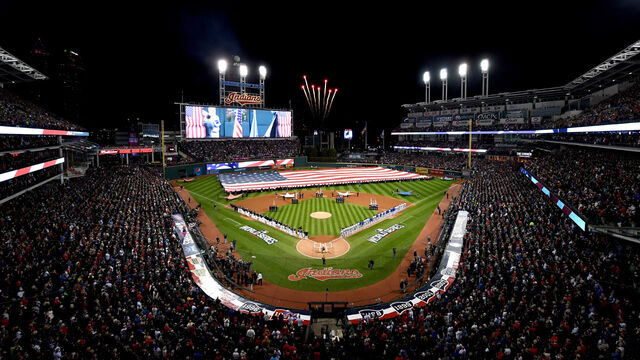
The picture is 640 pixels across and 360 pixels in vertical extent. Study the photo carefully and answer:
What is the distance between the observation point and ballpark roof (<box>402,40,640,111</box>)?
32.0 meters

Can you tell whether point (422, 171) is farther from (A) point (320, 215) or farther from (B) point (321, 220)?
(B) point (321, 220)


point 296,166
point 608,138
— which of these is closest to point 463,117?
point 296,166

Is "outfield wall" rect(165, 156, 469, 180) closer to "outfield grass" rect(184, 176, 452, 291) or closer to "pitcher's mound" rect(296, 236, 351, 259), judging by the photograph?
"outfield grass" rect(184, 176, 452, 291)

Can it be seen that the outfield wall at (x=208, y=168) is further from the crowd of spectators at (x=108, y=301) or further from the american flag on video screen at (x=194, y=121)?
the crowd of spectators at (x=108, y=301)

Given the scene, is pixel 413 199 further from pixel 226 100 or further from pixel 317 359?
pixel 226 100

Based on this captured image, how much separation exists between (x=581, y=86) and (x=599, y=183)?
36.5m

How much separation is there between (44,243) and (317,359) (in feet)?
59.0

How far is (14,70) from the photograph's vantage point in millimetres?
34562

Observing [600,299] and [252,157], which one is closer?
[600,299]

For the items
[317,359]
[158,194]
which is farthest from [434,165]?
[317,359]

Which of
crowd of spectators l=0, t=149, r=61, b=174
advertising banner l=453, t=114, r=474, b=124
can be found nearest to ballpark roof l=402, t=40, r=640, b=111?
advertising banner l=453, t=114, r=474, b=124

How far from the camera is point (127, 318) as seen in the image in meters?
13.0

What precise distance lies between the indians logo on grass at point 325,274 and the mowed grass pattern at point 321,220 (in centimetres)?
724

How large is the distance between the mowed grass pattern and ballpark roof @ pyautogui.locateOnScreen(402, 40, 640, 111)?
1173 inches
